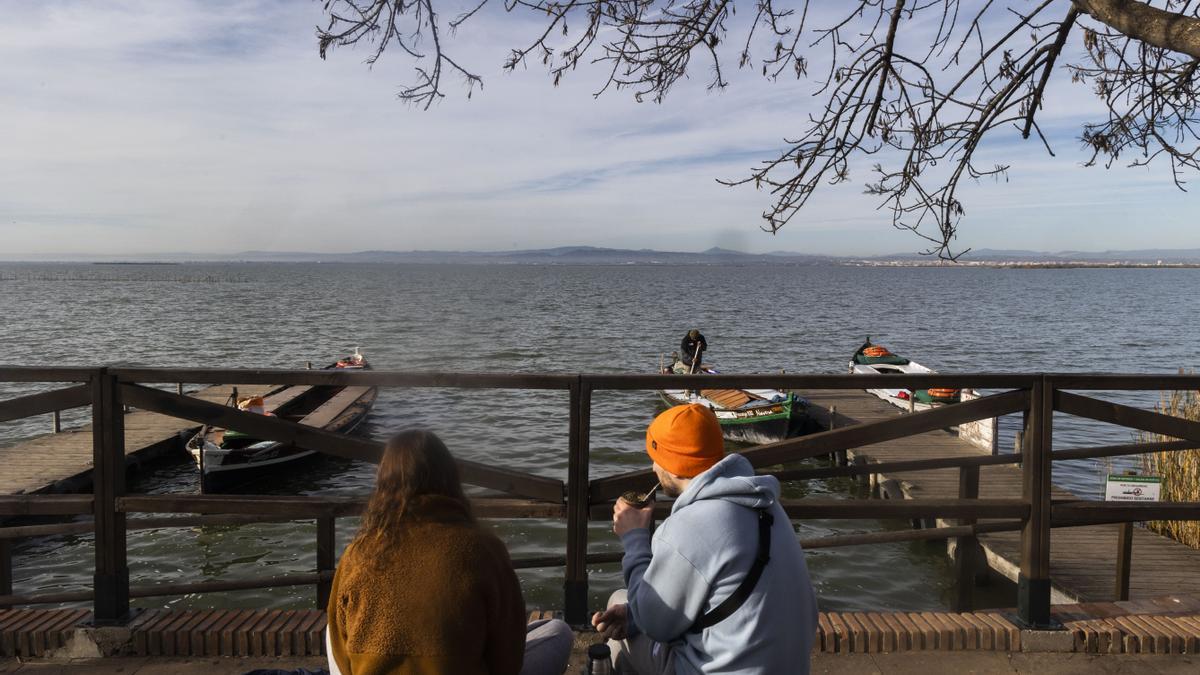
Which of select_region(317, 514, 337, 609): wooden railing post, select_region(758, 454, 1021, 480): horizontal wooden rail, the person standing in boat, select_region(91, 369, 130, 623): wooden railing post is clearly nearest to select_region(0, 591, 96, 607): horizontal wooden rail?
select_region(91, 369, 130, 623): wooden railing post

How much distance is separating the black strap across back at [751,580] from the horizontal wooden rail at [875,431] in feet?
5.71

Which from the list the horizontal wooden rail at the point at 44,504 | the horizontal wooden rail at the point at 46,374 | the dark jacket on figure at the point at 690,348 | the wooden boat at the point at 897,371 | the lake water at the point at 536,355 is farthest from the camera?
the dark jacket on figure at the point at 690,348

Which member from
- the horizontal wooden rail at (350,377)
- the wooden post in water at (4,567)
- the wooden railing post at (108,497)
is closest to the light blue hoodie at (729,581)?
the horizontal wooden rail at (350,377)

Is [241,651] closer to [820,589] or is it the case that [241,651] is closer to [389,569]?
[389,569]

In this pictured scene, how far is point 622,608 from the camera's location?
2.85 metres

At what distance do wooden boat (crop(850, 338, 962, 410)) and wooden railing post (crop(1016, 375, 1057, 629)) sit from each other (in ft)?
51.4

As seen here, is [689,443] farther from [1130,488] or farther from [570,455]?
[1130,488]

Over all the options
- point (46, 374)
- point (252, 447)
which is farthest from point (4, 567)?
point (252, 447)

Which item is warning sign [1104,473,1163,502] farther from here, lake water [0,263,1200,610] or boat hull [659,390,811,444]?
boat hull [659,390,811,444]

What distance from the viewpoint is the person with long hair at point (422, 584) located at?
223 cm

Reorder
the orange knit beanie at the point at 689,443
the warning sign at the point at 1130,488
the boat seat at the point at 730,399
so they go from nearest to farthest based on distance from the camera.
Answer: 1. the orange knit beanie at the point at 689,443
2. the warning sign at the point at 1130,488
3. the boat seat at the point at 730,399

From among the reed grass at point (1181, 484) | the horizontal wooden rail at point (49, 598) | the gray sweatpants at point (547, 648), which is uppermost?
the gray sweatpants at point (547, 648)

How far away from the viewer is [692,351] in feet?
73.7

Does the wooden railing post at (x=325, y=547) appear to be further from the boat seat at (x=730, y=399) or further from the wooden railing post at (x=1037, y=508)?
the boat seat at (x=730, y=399)
